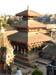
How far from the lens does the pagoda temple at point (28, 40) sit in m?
21.5

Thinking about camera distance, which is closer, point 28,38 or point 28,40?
point 28,40

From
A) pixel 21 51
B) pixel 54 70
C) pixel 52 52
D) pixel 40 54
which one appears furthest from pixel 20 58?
pixel 54 70

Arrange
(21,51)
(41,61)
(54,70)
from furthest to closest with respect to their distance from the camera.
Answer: (21,51), (41,61), (54,70)

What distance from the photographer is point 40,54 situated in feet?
75.5

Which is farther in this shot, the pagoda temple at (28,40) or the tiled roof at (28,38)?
the pagoda temple at (28,40)

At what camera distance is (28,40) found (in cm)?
2127

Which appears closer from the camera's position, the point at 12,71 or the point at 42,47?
the point at 12,71

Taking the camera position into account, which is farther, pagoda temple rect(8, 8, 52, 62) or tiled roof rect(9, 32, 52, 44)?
pagoda temple rect(8, 8, 52, 62)

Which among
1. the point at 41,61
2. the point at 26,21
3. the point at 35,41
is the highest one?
the point at 26,21

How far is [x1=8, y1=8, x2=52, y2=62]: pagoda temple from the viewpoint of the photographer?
21531mm

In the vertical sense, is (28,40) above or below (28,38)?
below

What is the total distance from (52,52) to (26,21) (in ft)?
19.1

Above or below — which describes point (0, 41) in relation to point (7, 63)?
above

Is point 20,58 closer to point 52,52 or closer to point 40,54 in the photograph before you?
point 40,54
